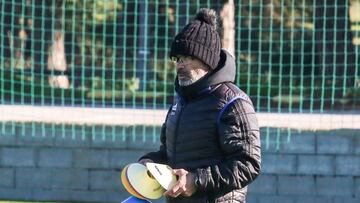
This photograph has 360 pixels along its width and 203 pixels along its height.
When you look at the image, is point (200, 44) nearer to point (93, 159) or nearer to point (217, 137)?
point (217, 137)

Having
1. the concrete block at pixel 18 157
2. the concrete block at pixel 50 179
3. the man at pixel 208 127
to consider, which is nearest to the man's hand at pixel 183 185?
the man at pixel 208 127

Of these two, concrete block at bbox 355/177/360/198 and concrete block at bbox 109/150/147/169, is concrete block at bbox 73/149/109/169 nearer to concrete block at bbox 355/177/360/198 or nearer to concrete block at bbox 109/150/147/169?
concrete block at bbox 109/150/147/169

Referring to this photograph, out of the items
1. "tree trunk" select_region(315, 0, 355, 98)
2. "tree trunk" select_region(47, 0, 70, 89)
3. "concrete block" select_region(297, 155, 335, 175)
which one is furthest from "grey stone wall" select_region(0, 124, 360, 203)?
"tree trunk" select_region(47, 0, 70, 89)

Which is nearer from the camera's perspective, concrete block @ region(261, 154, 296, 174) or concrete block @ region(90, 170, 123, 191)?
concrete block @ region(261, 154, 296, 174)

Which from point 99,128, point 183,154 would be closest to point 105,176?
Result: point 99,128

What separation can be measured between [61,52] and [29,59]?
66 cm

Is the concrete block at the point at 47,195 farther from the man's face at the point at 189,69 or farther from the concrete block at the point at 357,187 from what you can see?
the man's face at the point at 189,69

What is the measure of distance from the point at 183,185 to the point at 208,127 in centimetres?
27

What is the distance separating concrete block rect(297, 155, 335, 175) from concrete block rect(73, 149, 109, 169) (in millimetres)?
1659

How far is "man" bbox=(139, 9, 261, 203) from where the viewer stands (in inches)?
152

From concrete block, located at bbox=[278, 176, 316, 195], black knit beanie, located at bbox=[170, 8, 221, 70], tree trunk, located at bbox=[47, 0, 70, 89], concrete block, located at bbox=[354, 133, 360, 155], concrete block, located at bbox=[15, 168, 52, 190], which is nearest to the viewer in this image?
black knit beanie, located at bbox=[170, 8, 221, 70]

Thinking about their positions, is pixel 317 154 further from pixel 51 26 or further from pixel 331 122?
pixel 51 26

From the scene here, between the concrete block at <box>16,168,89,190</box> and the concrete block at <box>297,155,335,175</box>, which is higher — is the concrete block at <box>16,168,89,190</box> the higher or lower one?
the lower one

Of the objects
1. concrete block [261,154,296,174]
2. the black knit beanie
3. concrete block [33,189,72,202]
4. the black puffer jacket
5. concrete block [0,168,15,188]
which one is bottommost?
concrete block [33,189,72,202]
